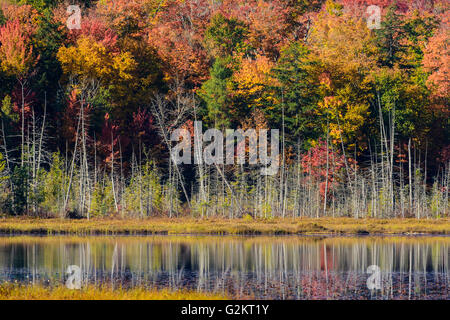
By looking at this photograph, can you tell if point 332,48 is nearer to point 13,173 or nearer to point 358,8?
point 358,8

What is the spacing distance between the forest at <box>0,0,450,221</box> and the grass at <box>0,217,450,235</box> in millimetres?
2318

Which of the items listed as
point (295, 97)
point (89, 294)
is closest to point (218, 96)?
point (295, 97)

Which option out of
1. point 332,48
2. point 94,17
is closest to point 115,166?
point 94,17

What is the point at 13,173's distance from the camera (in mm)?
48844

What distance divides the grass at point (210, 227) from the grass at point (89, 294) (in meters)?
20.7

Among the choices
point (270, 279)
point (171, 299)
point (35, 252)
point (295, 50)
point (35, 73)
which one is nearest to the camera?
point (171, 299)

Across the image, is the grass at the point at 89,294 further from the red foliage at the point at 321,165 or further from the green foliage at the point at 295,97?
the green foliage at the point at 295,97

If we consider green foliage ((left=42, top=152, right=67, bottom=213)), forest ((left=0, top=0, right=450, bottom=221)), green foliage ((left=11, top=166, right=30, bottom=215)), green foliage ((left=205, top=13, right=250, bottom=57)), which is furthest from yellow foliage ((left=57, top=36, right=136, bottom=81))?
green foliage ((left=205, top=13, right=250, bottom=57))

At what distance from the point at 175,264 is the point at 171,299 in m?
11.1

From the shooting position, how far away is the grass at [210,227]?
44.7m

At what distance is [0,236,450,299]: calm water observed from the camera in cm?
2705

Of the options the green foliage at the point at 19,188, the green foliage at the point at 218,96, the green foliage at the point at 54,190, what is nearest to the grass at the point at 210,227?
the green foliage at the point at 19,188

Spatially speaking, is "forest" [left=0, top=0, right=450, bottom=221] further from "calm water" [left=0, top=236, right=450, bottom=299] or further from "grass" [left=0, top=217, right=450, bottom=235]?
"calm water" [left=0, top=236, right=450, bottom=299]

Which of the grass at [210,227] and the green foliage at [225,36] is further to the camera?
the green foliage at [225,36]
